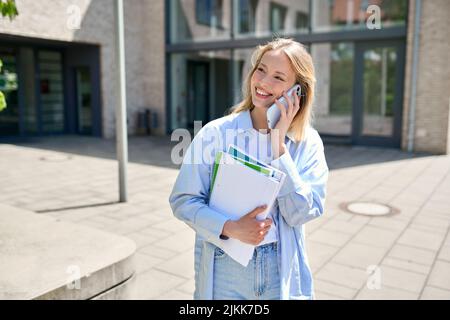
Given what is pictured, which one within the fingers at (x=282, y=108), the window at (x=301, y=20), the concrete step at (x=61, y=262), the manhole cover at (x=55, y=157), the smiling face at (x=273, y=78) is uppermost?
the window at (x=301, y=20)

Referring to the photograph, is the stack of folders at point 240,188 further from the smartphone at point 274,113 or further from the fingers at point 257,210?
the smartphone at point 274,113

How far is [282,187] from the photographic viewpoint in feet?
5.34

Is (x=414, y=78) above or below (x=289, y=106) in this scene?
above

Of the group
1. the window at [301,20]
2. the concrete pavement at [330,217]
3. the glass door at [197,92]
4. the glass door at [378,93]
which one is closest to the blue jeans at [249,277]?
the concrete pavement at [330,217]

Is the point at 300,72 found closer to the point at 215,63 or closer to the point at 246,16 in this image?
the point at 246,16

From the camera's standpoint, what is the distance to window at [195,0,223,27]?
14508 millimetres

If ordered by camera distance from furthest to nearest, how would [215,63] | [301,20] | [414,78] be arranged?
[215,63], [301,20], [414,78]

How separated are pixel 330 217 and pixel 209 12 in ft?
36.1

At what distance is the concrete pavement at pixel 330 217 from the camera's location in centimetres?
376

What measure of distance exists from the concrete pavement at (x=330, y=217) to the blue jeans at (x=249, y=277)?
6.16 ft

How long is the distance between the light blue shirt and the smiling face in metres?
0.11

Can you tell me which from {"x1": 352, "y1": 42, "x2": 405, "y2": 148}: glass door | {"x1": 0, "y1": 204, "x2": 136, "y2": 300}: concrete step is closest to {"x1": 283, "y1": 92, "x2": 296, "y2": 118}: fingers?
{"x1": 0, "y1": 204, "x2": 136, "y2": 300}: concrete step

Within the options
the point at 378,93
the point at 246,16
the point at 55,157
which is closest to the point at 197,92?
the point at 246,16
